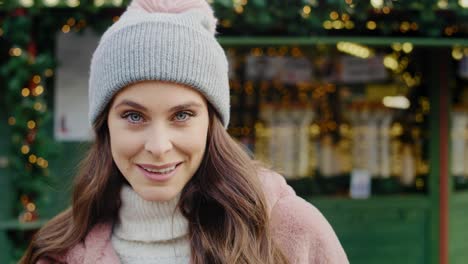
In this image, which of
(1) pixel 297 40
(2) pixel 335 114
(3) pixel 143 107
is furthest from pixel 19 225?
(3) pixel 143 107

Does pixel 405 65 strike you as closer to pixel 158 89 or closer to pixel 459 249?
pixel 459 249

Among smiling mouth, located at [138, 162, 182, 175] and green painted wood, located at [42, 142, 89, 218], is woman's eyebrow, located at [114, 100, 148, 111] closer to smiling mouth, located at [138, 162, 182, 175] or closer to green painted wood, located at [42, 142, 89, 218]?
smiling mouth, located at [138, 162, 182, 175]

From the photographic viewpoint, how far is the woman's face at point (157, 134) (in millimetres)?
1809

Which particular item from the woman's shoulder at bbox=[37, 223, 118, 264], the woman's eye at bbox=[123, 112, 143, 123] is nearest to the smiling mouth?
the woman's eye at bbox=[123, 112, 143, 123]

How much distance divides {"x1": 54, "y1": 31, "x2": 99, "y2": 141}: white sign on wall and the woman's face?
11.8ft

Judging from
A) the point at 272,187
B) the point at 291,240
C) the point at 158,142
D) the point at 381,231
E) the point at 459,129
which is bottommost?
the point at 381,231

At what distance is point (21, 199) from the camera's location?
515 cm

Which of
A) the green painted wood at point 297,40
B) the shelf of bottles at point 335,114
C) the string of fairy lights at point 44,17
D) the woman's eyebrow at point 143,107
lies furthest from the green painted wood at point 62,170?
the woman's eyebrow at point 143,107

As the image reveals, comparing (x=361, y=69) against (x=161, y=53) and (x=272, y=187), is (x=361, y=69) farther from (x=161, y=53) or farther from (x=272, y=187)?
(x=161, y=53)

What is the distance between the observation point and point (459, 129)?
19.6 feet

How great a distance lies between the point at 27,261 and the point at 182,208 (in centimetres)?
51

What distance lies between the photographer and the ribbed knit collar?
6.46 ft

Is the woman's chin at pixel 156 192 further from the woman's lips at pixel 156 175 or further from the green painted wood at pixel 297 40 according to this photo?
the green painted wood at pixel 297 40

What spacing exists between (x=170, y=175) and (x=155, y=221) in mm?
182
